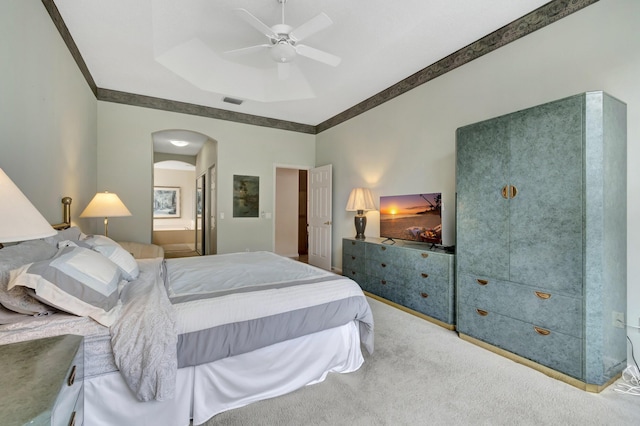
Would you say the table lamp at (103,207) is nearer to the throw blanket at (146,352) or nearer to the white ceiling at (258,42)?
the white ceiling at (258,42)

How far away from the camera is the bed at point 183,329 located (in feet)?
4.55

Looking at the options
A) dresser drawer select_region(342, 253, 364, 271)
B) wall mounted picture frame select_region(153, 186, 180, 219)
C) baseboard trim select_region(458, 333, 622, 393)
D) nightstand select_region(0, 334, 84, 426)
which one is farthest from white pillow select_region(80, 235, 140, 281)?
wall mounted picture frame select_region(153, 186, 180, 219)

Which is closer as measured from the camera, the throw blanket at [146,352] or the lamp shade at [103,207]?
the throw blanket at [146,352]

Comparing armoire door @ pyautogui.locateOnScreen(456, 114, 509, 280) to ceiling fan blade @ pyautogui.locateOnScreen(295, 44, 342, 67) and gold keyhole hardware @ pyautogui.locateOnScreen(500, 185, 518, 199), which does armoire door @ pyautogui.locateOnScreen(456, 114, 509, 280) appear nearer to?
gold keyhole hardware @ pyautogui.locateOnScreen(500, 185, 518, 199)

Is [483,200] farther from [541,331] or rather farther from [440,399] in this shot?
[440,399]

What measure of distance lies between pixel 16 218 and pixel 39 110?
1.87 meters

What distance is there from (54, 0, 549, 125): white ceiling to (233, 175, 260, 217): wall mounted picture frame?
140cm

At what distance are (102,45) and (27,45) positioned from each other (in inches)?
60.4

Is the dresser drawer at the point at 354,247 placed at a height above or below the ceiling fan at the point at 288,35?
below

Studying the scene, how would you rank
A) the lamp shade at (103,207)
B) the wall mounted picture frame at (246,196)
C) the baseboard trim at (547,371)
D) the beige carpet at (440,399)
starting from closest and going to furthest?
the beige carpet at (440,399) → the baseboard trim at (547,371) → the lamp shade at (103,207) → the wall mounted picture frame at (246,196)

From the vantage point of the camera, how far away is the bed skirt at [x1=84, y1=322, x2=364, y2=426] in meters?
1.48

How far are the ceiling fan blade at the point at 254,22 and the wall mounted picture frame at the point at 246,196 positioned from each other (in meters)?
3.22

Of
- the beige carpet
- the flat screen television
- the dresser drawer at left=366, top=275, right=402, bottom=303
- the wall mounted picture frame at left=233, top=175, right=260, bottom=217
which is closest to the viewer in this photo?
the beige carpet

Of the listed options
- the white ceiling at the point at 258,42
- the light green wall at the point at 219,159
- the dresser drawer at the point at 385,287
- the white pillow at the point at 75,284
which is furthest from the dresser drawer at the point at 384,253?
the white pillow at the point at 75,284
